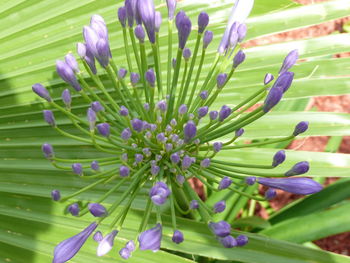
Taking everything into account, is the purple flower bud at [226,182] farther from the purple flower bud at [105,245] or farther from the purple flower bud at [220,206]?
the purple flower bud at [105,245]

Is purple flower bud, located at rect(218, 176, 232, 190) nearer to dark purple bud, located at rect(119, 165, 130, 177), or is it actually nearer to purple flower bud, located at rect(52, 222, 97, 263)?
dark purple bud, located at rect(119, 165, 130, 177)

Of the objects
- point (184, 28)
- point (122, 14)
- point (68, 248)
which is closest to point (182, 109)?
point (184, 28)

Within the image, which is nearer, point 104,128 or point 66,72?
point 104,128

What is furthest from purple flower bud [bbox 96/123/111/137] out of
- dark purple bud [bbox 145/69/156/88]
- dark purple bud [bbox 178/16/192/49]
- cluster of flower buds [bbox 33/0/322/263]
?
dark purple bud [bbox 178/16/192/49]

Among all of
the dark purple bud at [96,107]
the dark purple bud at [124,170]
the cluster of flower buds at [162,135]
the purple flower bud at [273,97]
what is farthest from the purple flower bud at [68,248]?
the purple flower bud at [273,97]

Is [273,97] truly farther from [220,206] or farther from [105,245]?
[105,245]

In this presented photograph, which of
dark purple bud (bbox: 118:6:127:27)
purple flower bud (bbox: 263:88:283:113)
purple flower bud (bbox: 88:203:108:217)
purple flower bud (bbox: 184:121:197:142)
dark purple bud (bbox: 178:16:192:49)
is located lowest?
purple flower bud (bbox: 88:203:108:217)

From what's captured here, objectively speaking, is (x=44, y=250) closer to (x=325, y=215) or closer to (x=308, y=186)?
(x=308, y=186)
